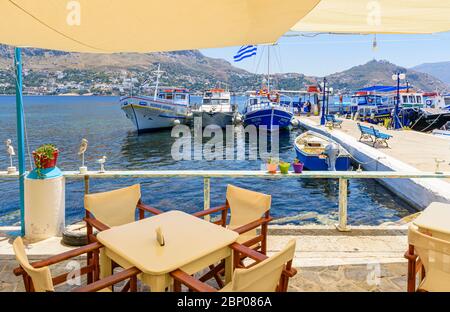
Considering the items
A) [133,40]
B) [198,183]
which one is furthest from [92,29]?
[198,183]

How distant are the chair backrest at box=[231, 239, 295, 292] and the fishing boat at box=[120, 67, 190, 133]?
31419 millimetres

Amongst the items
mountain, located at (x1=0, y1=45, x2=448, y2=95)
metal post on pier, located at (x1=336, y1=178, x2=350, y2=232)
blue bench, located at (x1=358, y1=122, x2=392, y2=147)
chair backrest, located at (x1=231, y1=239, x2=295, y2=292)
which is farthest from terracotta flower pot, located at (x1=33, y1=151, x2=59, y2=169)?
mountain, located at (x1=0, y1=45, x2=448, y2=95)

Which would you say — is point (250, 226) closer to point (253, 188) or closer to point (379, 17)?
point (379, 17)

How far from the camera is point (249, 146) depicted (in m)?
25.3

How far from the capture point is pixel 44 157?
4.17 m

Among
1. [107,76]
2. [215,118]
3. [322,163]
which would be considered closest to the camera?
[322,163]

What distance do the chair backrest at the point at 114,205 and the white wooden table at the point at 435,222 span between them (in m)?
2.58

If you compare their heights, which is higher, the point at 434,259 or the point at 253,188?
the point at 434,259

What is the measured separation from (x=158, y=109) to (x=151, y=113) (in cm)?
82

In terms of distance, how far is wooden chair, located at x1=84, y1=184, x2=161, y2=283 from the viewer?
3182 millimetres

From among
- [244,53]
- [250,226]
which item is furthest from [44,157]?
[244,53]

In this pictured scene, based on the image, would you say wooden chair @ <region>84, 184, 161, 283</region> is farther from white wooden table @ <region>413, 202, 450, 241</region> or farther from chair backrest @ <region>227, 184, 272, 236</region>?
white wooden table @ <region>413, 202, 450, 241</region>

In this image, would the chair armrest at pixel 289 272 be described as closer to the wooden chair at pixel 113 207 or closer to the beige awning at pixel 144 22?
the wooden chair at pixel 113 207
